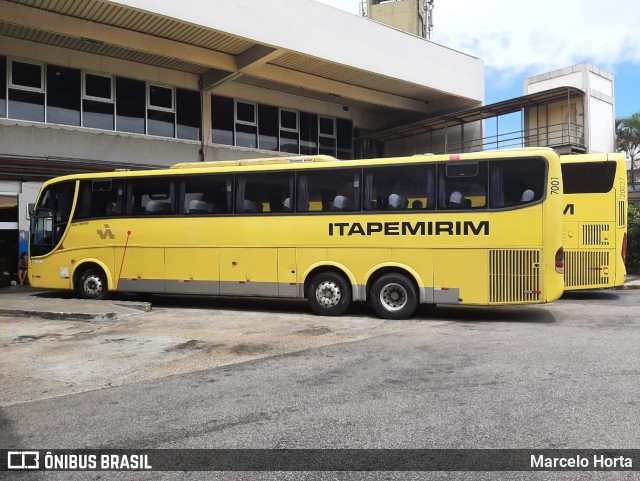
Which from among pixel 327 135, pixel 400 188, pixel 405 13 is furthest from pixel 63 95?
pixel 405 13

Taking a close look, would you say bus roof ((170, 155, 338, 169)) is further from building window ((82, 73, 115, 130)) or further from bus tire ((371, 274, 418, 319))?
building window ((82, 73, 115, 130))

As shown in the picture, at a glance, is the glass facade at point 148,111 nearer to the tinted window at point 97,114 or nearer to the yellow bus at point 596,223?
the tinted window at point 97,114

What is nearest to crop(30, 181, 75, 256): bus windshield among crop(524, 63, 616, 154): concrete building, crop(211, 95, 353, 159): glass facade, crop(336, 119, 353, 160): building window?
crop(211, 95, 353, 159): glass facade

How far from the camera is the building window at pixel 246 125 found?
850 inches

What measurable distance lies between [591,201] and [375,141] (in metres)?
14.9

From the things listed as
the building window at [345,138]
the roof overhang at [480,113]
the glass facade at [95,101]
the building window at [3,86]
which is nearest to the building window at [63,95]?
the glass facade at [95,101]

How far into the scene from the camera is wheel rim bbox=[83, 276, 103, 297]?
1265cm

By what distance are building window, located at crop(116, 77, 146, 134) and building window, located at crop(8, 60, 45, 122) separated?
8.15 feet

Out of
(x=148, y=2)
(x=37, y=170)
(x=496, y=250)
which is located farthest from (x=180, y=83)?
(x=496, y=250)

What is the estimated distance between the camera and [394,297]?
1049 cm

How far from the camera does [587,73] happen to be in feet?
76.2

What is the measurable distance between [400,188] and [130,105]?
12.6m

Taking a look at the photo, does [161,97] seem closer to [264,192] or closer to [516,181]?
[264,192]

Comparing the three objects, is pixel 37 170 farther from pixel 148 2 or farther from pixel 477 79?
pixel 477 79
